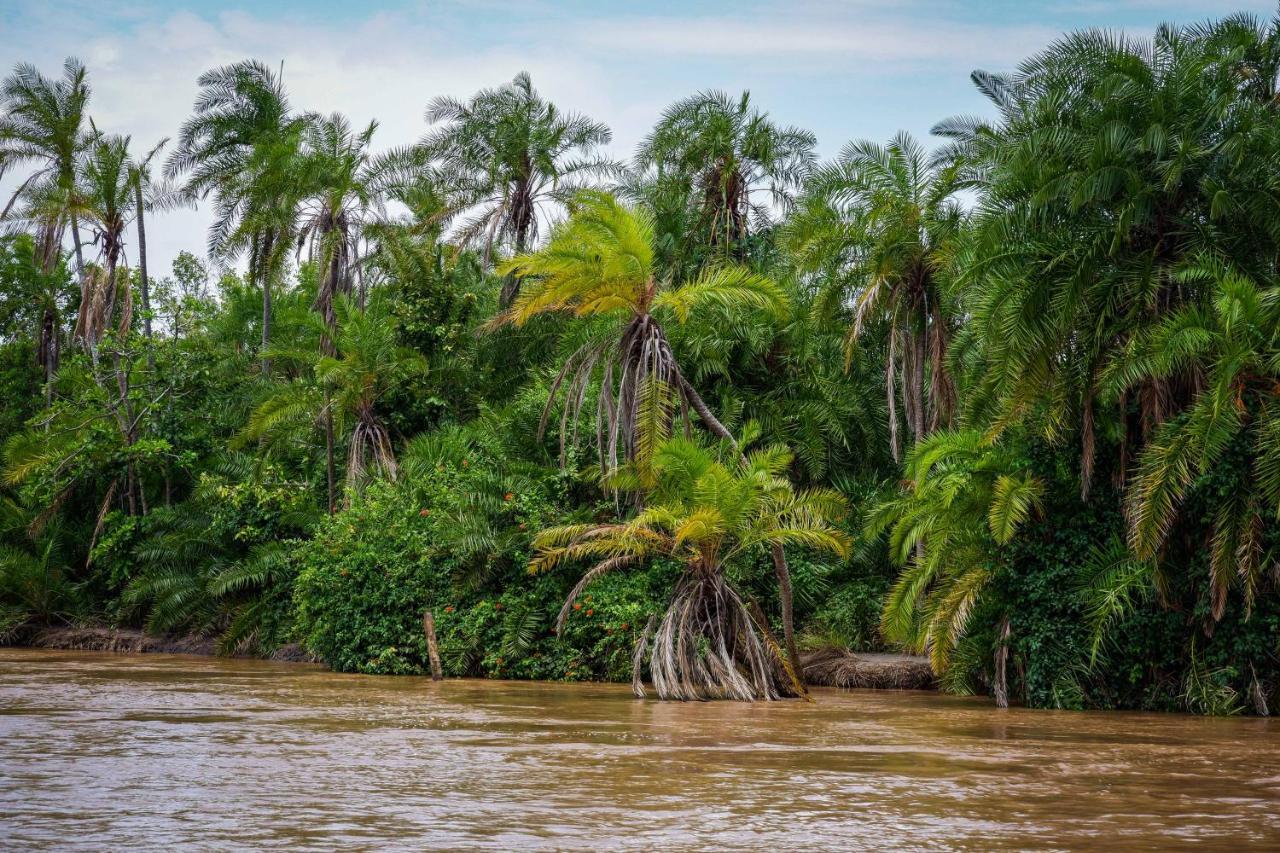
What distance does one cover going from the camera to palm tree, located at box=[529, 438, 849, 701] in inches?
670

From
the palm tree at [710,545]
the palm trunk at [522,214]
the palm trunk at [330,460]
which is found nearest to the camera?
the palm tree at [710,545]

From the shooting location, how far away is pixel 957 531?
57.4ft

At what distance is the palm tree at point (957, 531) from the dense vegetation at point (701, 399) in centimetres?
6

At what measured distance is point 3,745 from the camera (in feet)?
35.1

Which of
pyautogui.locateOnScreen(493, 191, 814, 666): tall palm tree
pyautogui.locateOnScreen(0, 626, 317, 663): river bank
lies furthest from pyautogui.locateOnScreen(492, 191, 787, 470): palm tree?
pyautogui.locateOnScreen(0, 626, 317, 663): river bank

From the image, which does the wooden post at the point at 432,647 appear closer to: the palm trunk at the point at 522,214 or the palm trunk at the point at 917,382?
the palm trunk at the point at 917,382

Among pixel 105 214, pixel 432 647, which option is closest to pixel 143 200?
pixel 105 214

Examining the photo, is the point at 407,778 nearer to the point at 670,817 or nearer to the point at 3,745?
the point at 670,817

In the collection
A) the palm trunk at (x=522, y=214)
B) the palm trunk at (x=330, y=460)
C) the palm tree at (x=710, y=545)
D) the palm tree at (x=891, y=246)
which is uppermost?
the palm trunk at (x=522, y=214)

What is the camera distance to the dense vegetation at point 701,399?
51.4ft

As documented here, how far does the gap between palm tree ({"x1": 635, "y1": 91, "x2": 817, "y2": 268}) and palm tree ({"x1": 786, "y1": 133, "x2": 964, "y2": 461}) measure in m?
5.51

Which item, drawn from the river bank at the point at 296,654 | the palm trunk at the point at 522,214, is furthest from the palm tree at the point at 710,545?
the palm trunk at the point at 522,214

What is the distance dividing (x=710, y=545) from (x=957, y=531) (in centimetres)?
330

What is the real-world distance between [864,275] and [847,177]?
5.83 ft
